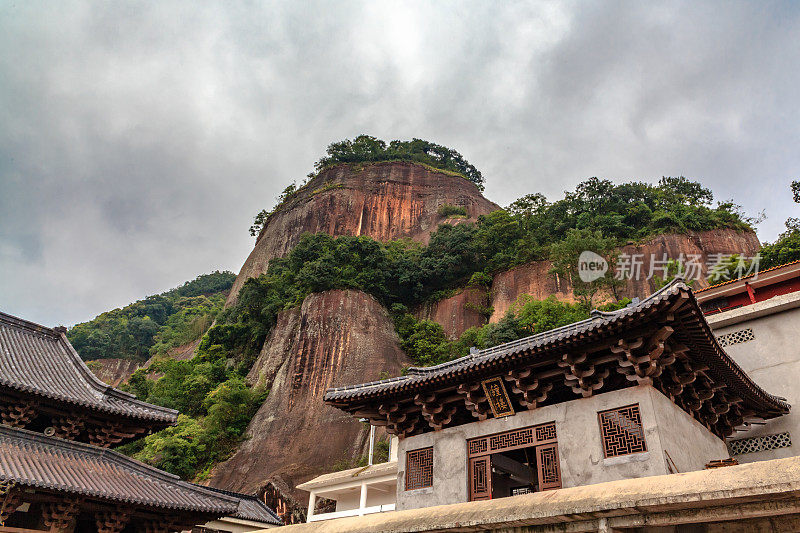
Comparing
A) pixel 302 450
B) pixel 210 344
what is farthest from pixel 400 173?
pixel 302 450

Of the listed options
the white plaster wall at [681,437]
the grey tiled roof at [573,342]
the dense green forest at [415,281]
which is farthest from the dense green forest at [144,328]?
the white plaster wall at [681,437]

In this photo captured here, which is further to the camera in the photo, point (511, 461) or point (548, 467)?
point (511, 461)

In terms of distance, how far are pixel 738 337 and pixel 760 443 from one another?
11.3 feet

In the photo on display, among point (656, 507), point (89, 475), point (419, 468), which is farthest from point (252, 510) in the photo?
point (656, 507)

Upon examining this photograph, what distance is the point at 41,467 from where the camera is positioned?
44.4ft

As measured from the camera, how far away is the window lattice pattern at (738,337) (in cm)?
1803

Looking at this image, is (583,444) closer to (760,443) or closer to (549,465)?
(549,465)

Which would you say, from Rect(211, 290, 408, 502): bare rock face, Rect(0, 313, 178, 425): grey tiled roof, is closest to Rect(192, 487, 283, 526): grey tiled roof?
Rect(0, 313, 178, 425): grey tiled roof

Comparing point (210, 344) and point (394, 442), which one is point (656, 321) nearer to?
point (394, 442)

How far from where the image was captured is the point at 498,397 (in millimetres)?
12828

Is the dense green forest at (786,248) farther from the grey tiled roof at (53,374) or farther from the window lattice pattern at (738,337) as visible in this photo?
the grey tiled roof at (53,374)

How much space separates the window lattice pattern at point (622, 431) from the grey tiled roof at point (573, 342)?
5.45 ft

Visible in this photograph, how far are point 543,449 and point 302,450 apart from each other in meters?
26.0

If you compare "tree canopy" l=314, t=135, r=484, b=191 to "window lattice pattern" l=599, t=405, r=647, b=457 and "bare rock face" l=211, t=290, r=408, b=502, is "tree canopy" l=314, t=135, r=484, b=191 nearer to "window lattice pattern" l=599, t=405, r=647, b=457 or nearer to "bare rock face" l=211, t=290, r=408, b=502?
"bare rock face" l=211, t=290, r=408, b=502
